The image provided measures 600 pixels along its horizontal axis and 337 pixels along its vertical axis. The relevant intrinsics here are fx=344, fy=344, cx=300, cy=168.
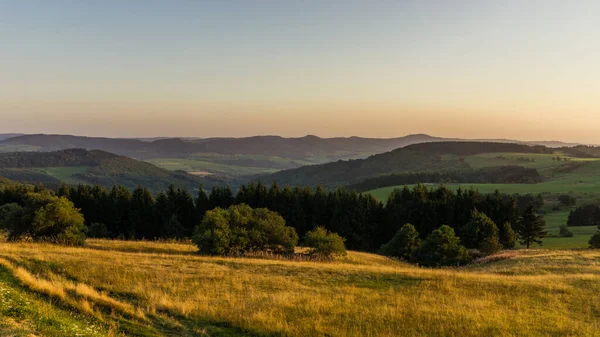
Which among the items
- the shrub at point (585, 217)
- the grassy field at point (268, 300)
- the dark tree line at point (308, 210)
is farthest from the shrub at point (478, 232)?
the shrub at point (585, 217)

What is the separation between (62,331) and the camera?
33.8ft

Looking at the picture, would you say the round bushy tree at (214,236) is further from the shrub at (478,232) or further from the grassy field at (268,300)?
the shrub at (478,232)

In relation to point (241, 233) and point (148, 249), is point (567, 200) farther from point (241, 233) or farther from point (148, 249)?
point (148, 249)

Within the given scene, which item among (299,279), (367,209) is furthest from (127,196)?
(299,279)

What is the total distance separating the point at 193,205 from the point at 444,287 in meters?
65.8

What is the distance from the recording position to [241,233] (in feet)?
112

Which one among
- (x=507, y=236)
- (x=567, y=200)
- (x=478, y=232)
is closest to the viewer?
(x=478, y=232)

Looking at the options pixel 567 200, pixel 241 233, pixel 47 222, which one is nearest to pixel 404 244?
pixel 241 233

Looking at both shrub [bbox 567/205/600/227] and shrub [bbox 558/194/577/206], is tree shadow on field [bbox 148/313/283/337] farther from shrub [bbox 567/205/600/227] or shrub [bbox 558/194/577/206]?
shrub [bbox 558/194/577/206]

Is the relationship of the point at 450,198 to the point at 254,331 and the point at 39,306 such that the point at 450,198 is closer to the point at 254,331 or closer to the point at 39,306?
the point at 254,331

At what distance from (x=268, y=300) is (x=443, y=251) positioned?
1183 inches

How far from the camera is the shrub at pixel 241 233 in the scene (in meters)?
31.8

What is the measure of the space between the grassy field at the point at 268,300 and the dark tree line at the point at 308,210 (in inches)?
1800

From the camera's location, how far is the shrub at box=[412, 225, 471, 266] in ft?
132
